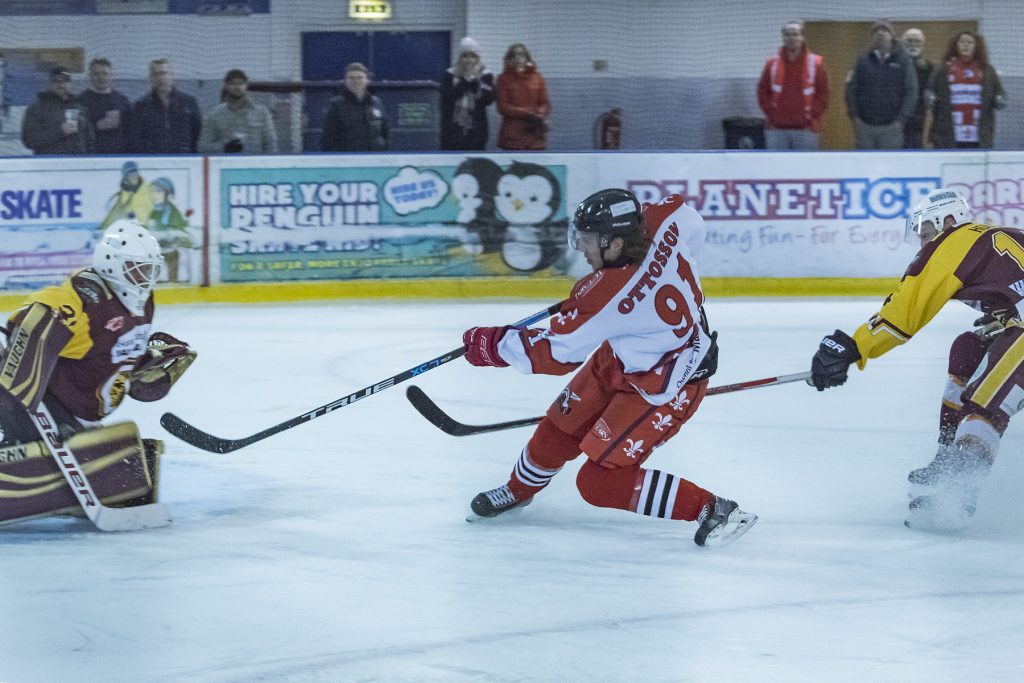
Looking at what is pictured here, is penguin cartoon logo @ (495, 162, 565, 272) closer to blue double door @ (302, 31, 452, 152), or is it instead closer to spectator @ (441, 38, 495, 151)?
spectator @ (441, 38, 495, 151)

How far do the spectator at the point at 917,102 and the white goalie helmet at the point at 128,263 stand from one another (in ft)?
19.0

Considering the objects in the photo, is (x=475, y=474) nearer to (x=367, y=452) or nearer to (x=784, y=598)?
(x=367, y=452)

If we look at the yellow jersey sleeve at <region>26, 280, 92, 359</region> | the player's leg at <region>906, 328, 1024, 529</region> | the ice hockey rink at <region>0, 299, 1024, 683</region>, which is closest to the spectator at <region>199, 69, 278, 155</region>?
the ice hockey rink at <region>0, 299, 1024, 683</region>

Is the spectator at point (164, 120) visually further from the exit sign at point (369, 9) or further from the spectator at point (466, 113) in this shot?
the exit sign at point (369, 9)

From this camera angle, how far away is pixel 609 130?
929cm

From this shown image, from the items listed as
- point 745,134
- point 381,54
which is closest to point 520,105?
point 745,134

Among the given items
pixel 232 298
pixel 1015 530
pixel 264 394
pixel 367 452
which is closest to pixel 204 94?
pixel 232 298

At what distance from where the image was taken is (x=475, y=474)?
426cm

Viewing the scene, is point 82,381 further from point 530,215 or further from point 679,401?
point 530,215

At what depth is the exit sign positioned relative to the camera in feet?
33.0

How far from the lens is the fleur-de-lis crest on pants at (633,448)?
3426mm

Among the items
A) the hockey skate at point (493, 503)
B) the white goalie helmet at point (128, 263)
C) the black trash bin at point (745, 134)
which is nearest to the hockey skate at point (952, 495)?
the hockey skate at point (493, 503)

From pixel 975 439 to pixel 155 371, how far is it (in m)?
2.19

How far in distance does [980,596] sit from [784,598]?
0.44 metres
